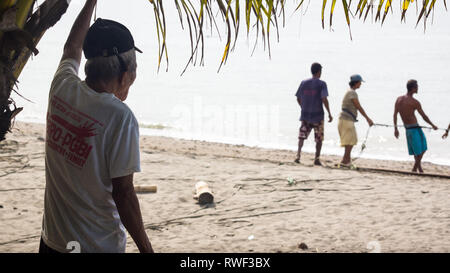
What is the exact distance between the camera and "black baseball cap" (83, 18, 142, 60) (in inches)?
83.3

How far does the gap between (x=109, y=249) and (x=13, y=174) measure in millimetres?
5991

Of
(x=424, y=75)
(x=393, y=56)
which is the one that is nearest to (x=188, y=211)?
(x=424, y=75)

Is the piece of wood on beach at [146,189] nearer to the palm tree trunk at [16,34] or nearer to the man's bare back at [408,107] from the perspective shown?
the man's bare back at [408,107]

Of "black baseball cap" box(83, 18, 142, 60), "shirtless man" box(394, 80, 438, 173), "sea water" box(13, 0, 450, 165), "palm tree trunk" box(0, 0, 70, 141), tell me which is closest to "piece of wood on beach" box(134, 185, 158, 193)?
"sea water" box(13, 0, 450, 165)

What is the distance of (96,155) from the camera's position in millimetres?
2059

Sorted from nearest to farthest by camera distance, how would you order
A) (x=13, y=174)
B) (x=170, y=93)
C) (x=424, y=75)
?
1. (x=13, y=174)
2. (x=170, y=93)
3. (x=424, y=75)

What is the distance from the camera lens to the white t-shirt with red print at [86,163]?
6.64ft

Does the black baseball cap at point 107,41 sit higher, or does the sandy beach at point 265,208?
the black baseball cap at point 107,41

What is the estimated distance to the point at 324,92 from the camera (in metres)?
9.12

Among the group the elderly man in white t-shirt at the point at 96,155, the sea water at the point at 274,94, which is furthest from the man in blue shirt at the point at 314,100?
the elderly man in white t-shirt at the point at 96,155

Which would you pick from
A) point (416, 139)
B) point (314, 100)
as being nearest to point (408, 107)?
point (416, 139)

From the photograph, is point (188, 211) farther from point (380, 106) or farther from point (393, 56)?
point (393, 56)

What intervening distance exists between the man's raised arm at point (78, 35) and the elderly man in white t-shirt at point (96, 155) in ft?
1.10

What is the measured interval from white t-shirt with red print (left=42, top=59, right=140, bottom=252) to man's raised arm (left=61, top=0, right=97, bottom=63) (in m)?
0.34
